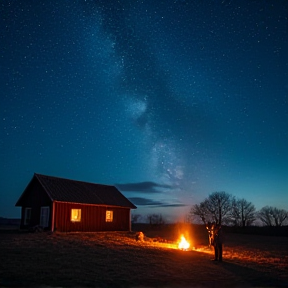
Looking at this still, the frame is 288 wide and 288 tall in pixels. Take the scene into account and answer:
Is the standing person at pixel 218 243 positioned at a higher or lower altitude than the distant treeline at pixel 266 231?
higher

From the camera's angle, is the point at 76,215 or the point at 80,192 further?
the point at 80,192

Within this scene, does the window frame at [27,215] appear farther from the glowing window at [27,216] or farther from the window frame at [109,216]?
the window frame at [109,216]

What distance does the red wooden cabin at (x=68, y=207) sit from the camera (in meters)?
30.0

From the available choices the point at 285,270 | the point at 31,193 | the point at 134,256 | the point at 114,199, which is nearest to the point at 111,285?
the point at 134,256

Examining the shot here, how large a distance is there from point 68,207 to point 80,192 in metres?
3.50

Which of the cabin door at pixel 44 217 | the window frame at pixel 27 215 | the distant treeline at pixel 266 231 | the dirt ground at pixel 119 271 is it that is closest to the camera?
the dirt ground at pixel 119 271

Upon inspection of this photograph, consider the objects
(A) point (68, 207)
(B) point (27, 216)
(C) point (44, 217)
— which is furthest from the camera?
(B) point (27, 216)

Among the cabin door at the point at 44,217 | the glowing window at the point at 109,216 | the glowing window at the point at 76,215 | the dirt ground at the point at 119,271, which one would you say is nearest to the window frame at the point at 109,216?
the glowing window at the point at 109,216

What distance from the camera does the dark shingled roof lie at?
1222 inches

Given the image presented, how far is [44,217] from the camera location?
3025 cm

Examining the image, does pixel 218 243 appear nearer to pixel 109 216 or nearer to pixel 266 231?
pixel 109 216

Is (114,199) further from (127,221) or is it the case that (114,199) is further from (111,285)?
(111,285)

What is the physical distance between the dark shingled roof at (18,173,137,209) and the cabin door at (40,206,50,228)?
70.2 inches

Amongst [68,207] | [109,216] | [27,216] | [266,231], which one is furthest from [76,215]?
[266,231]
